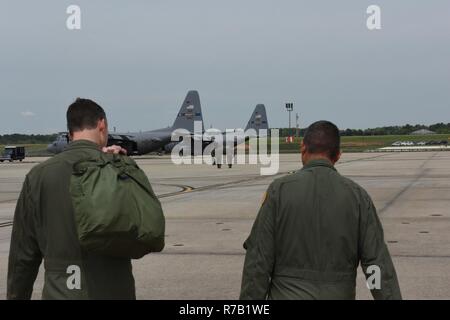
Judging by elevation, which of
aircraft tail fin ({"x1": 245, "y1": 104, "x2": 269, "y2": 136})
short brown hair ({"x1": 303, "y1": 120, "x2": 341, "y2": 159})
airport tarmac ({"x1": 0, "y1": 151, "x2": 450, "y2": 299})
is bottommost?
airport tarmac ({"x1": 0, "y1": 151, "x2": 450, "y2": 299})

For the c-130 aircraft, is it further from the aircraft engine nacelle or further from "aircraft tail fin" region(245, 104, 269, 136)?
"aircraft tail fin" region(245, 104, 269, 136)

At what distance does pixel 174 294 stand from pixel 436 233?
650 cm

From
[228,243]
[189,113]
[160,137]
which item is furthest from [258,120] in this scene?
[228,243]

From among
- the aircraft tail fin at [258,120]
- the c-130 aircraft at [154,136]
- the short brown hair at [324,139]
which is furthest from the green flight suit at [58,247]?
the aircraft tail fin at [258,120]

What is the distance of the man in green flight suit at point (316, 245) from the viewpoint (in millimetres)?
3402

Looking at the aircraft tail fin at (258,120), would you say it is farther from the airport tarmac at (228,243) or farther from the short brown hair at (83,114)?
the short brown hair at (83,114)

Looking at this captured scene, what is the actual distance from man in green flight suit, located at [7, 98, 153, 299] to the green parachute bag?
0.73ft

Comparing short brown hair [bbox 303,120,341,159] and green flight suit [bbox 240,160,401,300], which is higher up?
short brown hair [bbox 303,120,341,159]

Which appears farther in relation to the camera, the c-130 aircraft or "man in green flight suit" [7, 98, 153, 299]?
the c-130 aircraft

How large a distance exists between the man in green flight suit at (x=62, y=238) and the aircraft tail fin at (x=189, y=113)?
203 feet

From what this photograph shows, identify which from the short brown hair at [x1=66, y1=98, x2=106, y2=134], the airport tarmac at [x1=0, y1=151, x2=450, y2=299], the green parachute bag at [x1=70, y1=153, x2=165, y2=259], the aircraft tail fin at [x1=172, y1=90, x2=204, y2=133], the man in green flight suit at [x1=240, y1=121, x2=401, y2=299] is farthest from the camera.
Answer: the aircraft tail fin at [x1=172, y1=90, x2=204, y2=133]

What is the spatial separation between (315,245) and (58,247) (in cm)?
150

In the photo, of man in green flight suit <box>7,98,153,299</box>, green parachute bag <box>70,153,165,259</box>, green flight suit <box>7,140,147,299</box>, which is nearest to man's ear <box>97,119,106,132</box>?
man in green flight suit <box>7,98,153,299</box>

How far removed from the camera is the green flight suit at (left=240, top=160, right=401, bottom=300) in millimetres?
3404
